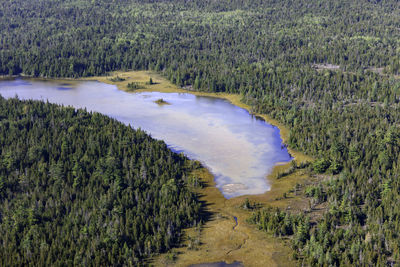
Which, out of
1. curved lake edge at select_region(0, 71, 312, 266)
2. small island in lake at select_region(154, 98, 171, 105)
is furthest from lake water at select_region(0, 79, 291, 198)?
curved lake edge at select_region(0, 71, 312, 266)

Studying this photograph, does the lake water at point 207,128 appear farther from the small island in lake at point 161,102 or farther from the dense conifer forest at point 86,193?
the dense conifer forest at point 86,193

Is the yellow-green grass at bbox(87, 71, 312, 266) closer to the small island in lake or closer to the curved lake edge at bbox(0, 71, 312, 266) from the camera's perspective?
the curved lake edge at bbox(0, 71, 312, 266)

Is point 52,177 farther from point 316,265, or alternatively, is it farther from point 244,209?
point 316,265

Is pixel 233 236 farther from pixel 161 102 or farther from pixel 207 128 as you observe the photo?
pixel 161 102

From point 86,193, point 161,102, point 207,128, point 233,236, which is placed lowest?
point 233,236

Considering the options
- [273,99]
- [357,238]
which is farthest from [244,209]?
[273,99]

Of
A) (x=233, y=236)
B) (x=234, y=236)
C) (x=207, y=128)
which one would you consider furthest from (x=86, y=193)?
(x=207, y=128)
